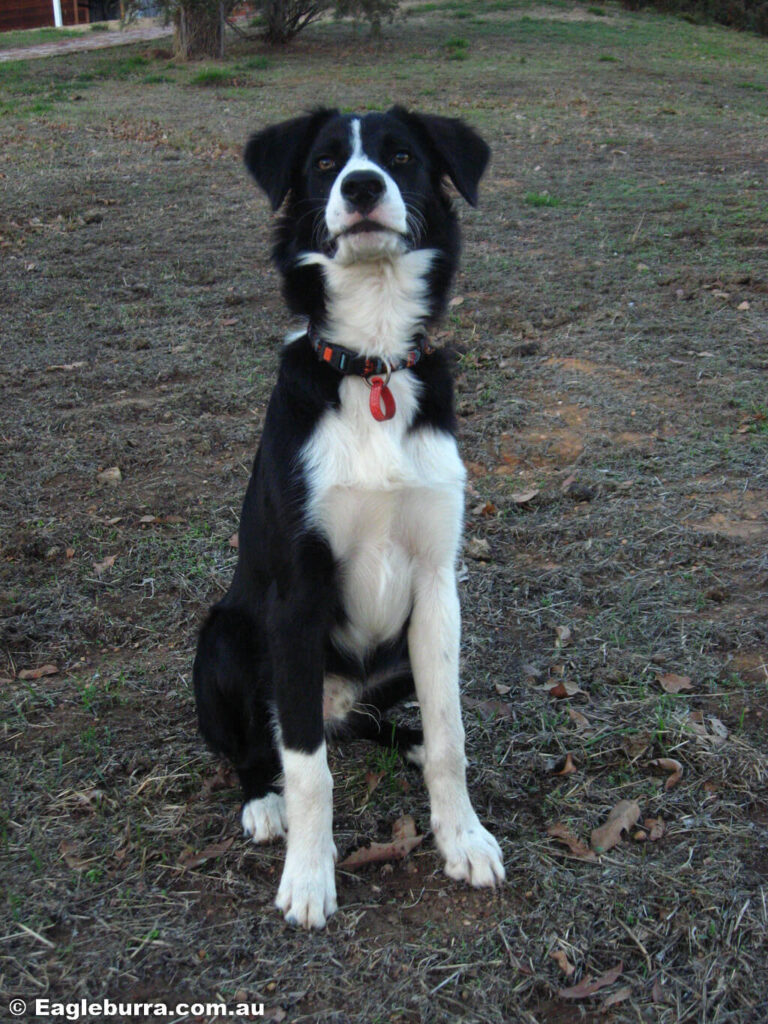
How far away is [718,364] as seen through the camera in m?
5.22

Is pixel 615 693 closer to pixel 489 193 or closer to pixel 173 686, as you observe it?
pixel 173 686

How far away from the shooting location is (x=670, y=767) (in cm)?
271

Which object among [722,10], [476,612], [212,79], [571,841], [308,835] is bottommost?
[476,612]

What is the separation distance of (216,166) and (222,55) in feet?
29.8

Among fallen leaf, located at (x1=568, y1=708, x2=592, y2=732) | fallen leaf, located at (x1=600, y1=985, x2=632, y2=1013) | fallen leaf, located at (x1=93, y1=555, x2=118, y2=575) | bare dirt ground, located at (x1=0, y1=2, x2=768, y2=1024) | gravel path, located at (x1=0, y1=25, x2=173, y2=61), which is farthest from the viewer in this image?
gravel path, located at (x1=0, y1=25, x2=173, y2=61)

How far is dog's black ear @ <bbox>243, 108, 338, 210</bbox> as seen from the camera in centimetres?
283

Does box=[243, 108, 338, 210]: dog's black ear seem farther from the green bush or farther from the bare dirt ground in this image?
the green bush

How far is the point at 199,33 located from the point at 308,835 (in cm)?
1777

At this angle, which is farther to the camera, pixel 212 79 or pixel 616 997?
pixel 212 79

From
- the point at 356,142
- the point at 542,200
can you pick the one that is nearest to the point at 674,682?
the point at 356,142

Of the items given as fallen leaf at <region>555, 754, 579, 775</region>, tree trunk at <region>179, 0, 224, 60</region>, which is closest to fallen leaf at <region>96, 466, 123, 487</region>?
fallen leaf at <region>555, 754, 579, 775</region>

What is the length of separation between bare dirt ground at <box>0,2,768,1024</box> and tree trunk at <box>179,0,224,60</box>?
9711 millimetres

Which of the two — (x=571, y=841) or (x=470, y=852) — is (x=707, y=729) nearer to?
(x=571, y=841)

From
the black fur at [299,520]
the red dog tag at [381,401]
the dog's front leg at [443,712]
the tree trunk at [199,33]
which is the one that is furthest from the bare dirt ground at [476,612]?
the tree trunk at [199,33]
